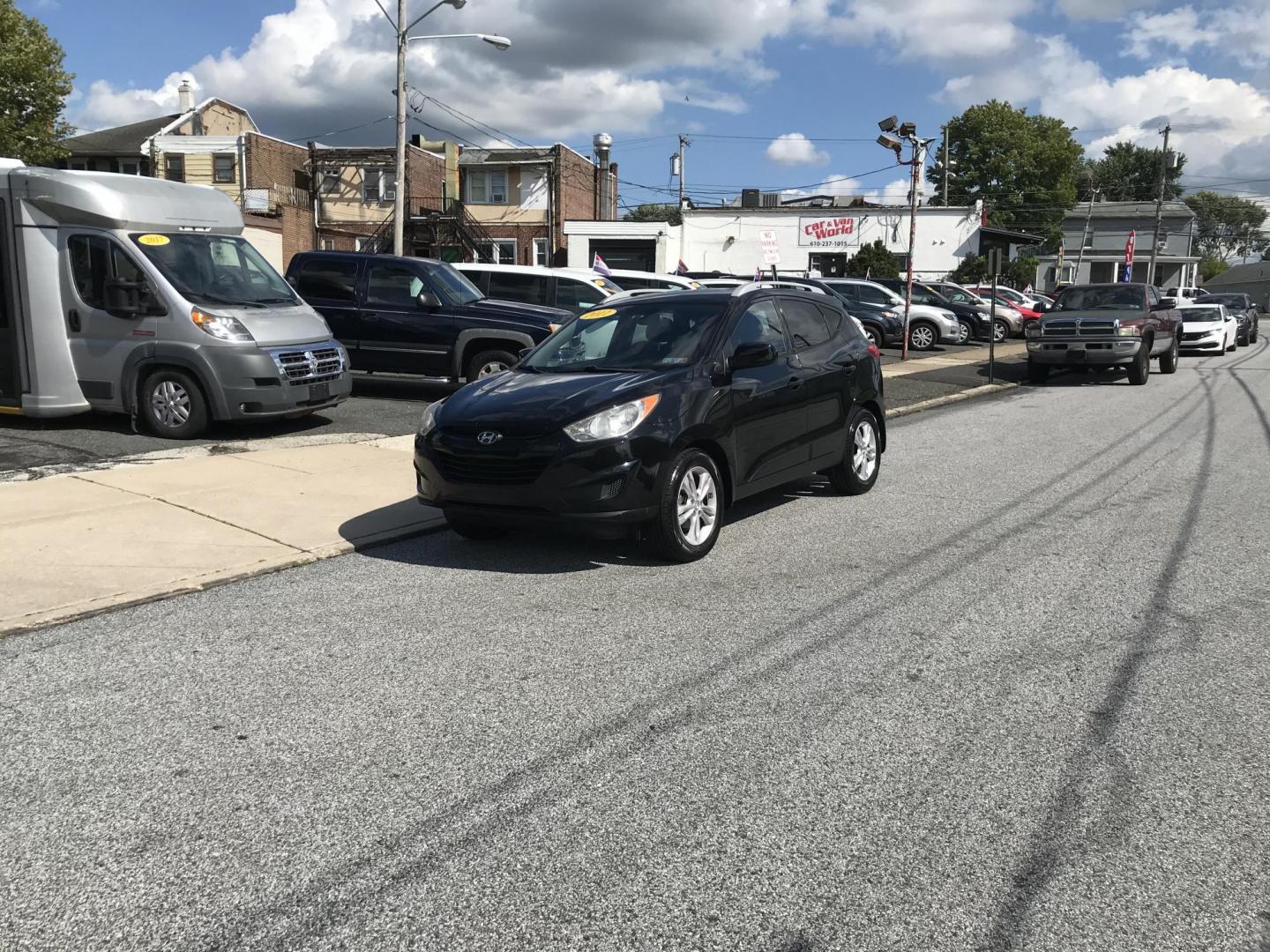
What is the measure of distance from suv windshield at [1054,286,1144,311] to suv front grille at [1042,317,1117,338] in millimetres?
916

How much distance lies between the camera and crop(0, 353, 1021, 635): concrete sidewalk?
6.09 m

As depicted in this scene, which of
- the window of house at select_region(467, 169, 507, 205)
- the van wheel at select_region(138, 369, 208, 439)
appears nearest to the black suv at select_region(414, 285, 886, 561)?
the van wheel at select_region(138, 369, 208, 439)

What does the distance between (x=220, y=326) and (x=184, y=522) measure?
361 centimetres

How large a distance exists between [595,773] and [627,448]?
272 centimetres

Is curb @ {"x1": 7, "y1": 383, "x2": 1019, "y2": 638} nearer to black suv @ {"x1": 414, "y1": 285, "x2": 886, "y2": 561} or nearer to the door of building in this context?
black suv @ {"x1": 414, "y1": 285, "x2": 886, "y2": 561}

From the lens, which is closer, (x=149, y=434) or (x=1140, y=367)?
(x=149, y=434)

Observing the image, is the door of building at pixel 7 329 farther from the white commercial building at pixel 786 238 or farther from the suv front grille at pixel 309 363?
the white commercial building at pixel 786 238

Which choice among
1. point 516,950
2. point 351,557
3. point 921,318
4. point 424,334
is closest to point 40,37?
point 424,334

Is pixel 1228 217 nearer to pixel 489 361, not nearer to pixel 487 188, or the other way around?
pixel 487 188

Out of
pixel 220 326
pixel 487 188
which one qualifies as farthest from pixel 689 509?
pixel 487 188

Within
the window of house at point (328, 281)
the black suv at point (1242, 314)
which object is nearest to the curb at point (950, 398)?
the window of house at point (328, 281)

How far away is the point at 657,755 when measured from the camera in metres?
3.93

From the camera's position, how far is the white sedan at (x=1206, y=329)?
29469 mm

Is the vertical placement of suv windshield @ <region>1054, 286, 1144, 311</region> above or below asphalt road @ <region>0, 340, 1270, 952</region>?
above
